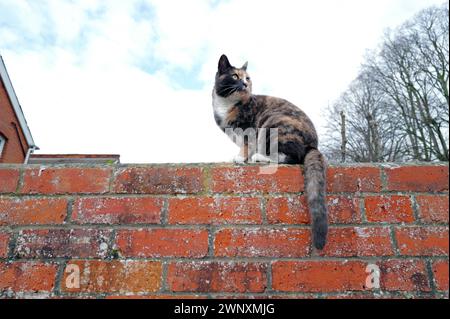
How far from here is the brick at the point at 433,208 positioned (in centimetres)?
103

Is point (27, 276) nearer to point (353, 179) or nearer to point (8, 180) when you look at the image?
point (8, 180)

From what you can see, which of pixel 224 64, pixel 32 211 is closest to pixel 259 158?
pixel 32 211

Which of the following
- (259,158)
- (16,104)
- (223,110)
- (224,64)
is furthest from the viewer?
(16,104)

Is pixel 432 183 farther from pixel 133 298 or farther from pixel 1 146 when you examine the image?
pixel 1 146

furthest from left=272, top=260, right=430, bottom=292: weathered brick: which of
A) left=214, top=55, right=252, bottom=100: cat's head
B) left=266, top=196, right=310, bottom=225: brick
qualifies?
left=214, top=55, right=252, bottom=100: cat's head

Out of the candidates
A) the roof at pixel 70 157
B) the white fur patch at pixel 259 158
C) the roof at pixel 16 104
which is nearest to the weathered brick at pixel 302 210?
the white fur patch at pixel 259 158

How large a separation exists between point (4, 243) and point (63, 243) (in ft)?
0.67

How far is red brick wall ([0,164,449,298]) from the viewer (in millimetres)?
967

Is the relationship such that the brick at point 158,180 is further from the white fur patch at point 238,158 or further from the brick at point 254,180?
the white fur patch at point 238,158

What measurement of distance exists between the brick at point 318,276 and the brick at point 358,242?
1.4 inches

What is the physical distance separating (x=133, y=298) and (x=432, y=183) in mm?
1107

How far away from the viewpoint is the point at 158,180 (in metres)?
1.11

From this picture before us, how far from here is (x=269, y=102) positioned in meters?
1.95

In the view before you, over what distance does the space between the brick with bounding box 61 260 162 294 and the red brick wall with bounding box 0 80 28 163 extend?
1103cm
